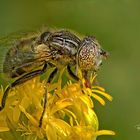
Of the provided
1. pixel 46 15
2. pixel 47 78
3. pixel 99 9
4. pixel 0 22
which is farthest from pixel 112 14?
pixel 47 78

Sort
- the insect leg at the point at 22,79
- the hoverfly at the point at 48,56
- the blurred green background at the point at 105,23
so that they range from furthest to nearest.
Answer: the blurred green background at the point at 105,23 < the insect leg at the point at 22,79 < the hoverfly at the point at 48,56

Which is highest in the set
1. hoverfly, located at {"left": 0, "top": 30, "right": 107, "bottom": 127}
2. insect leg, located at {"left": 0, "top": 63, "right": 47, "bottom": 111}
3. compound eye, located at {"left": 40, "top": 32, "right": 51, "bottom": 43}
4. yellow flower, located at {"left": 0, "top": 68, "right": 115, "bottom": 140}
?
compound eye, located at {"left": 40, "top": 32, "right": 51, "bottom": 43}

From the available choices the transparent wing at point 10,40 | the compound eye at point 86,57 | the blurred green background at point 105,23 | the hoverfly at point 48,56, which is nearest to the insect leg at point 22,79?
the hoverfly at point 48,56

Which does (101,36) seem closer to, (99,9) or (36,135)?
(99,9)

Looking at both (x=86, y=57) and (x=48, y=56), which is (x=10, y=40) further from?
(x=86, y=57)

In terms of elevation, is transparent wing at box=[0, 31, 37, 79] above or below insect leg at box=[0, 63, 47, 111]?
above

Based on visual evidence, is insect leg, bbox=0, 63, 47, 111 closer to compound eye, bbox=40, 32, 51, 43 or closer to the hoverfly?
the hoverfly

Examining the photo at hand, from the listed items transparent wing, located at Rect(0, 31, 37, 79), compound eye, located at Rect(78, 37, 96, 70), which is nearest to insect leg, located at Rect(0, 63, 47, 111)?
transparent wing, located at Rect(0, 31, 37, 79)

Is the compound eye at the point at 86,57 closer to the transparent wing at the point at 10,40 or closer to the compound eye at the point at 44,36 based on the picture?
the compound eye at the point at 44,36
